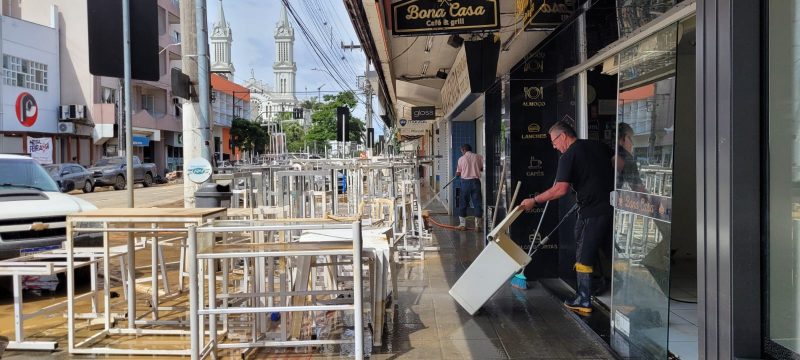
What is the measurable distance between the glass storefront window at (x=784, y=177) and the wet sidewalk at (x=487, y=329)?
2673 mm

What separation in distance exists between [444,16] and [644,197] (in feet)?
10.4

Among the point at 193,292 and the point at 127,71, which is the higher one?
the point at 127,71

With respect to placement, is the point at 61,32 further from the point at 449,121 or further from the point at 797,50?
the point at 797,50

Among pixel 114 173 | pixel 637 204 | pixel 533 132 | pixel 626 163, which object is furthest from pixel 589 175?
pixel 114 173

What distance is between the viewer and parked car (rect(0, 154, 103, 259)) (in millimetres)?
6922

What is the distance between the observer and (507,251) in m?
5.07

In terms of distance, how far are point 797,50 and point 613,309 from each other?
2.75m

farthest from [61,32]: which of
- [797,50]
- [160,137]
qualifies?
[797,50]

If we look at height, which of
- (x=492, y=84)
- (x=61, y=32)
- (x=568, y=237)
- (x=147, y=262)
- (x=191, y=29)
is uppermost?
(x=61, y=32)

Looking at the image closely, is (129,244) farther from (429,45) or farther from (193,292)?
(429,45)

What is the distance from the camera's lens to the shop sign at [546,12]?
5.85 metres

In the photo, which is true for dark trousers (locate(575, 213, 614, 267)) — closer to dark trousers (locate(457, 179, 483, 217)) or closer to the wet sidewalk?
the wet sidewalk

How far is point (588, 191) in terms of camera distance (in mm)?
5367

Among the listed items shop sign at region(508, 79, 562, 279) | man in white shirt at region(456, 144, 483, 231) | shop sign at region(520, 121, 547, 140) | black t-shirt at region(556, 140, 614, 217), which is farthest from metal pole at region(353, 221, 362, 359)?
man in white shirt at region(456, 144, 483, 231)
